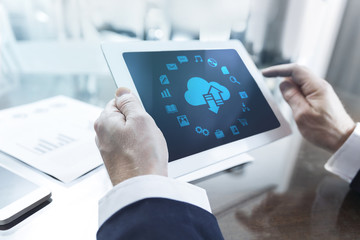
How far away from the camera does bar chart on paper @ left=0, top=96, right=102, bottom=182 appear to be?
1.68 feet

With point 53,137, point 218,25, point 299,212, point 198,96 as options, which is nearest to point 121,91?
point 198,96

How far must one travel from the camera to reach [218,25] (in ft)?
9.92

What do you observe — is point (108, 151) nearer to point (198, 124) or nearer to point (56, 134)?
point (198, 124)

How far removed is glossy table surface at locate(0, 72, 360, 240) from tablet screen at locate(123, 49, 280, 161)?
92mm

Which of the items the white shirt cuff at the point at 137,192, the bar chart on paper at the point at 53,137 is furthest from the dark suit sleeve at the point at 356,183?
the bar chart on paper at the point at 53,137

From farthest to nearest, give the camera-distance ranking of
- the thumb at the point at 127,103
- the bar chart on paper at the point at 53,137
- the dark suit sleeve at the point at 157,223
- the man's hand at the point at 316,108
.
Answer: the man's hand at the point at 316,108 < the bar chart on paper at the point at 53,137 < the thumb at the point at 127,103 < the dark suit sleeve at the point at 157,223

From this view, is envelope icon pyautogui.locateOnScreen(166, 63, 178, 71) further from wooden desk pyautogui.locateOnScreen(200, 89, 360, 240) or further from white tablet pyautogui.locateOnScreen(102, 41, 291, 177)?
wooden desk pyautogui.locateOnScreen(200, 89, 360, 240)

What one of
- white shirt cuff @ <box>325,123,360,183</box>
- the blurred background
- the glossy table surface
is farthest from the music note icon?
the blurred background

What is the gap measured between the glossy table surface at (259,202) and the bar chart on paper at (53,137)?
20mm

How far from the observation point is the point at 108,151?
→ 0.39 metres

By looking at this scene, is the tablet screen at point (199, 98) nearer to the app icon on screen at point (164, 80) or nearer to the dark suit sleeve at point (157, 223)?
→ the app icon on screen at point (164, 80)

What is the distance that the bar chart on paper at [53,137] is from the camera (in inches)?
20.1

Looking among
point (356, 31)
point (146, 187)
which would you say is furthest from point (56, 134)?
point (356, 31)

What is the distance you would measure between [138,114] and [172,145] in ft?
0.29
